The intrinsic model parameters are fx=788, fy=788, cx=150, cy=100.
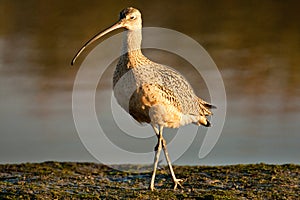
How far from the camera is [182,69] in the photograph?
1510 cm

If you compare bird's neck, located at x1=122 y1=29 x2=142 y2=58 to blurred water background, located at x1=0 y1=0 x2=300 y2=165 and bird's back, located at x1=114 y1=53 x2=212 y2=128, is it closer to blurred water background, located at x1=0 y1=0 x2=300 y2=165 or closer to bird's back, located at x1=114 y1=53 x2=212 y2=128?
bird's back, located at x1=114 y1=53 x2=212 y2=128

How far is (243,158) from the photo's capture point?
1066cm

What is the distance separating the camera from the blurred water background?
441 inches

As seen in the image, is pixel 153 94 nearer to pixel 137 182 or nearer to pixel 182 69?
pixel 137 182

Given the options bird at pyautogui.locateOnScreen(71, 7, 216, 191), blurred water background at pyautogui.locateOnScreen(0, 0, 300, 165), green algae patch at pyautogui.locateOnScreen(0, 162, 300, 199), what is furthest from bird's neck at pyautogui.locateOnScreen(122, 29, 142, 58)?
blurred water background at pyautogui.locateOnScreen(0, 0, 300, 165)

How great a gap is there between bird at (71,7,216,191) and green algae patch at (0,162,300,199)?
310 millimetres

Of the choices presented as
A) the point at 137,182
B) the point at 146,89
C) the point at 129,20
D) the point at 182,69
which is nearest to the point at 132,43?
the point at 129,20

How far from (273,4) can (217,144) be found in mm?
11346

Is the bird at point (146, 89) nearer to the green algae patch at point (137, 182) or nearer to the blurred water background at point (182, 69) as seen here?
the green algae patch at point (137, 182)

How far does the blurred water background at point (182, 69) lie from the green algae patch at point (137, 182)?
4.25 feet

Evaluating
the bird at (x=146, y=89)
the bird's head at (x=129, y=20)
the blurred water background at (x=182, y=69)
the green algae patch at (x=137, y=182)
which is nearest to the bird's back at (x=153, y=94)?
the bird at (x=146, y=89)

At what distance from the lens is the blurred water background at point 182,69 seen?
11.2 meters

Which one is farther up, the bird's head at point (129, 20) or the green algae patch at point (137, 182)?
the bird's head at point (129, 20)

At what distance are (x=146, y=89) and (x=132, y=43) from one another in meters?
0.64
